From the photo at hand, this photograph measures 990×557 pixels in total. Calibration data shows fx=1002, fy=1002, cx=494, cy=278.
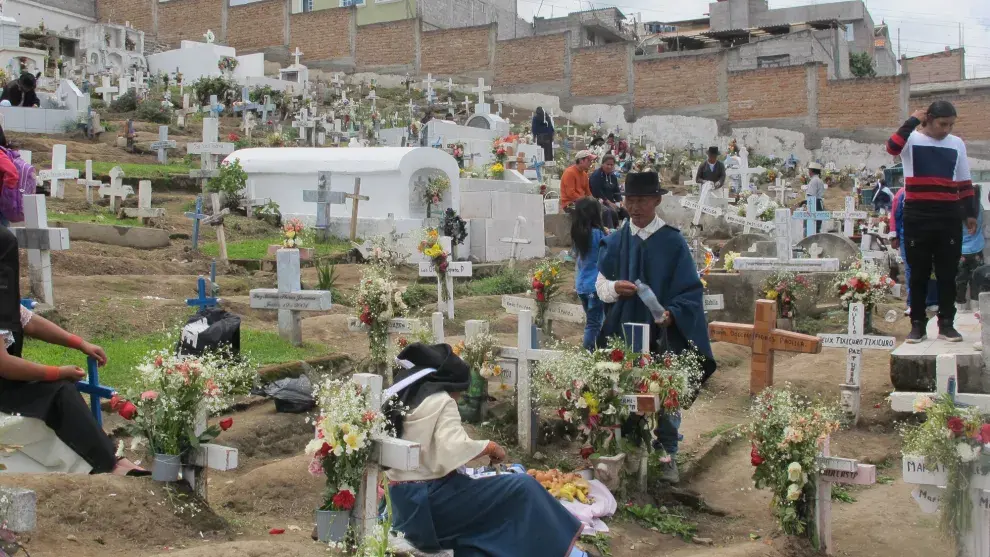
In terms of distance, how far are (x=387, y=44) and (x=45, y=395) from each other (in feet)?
124

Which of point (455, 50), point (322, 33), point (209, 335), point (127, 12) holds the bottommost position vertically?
point (209, 335)

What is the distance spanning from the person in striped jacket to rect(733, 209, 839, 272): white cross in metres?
2.81

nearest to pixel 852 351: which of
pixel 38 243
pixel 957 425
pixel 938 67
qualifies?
pixel 957 425

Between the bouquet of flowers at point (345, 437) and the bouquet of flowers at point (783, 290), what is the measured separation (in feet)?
24.1

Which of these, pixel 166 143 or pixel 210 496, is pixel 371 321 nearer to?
pixel 210 496

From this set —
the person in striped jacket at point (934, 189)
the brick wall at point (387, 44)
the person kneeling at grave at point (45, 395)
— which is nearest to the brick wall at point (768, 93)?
the brick wall at point (387, 44)

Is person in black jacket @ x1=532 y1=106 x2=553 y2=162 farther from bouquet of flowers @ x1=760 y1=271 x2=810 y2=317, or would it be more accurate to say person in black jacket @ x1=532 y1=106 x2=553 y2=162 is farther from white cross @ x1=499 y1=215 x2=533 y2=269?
bouquet of flowers @ x1=760 y1=271 x2=810 y2=317

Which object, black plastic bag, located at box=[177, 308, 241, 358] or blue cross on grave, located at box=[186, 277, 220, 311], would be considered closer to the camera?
black plastic bag, located at box=[177, 308, 241, 358]

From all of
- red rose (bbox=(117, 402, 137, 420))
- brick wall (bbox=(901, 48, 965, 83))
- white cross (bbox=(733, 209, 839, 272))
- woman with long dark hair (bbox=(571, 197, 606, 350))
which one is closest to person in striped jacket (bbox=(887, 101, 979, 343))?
woman with long dark hair (bbox=(571, 197, 606, 350))

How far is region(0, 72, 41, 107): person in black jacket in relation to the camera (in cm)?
2184

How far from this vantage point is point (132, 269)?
12.3 m

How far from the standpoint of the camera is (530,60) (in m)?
39.2

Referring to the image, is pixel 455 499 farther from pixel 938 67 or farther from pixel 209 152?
pixel 938 67

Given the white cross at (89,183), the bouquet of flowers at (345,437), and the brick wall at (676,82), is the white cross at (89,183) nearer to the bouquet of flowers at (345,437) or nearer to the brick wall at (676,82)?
the bouquet of flowers at (345,437)
